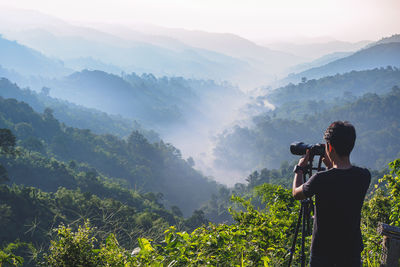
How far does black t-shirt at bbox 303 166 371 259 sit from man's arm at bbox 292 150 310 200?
0.05 metres

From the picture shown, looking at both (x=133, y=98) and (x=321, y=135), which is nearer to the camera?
(x=321, y=135)

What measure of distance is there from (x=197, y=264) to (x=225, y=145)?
110076mm

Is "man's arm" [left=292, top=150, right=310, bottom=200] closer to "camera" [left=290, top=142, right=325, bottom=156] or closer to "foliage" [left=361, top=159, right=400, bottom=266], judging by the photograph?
"camera" [left=290, top=142, right=325, bottom=156]

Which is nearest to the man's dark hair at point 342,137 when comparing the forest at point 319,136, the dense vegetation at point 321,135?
the forest at point 319,136

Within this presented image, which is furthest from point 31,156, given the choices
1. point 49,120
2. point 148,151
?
point 148,151

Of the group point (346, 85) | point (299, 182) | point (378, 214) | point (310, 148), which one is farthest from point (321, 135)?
point (299, 182)

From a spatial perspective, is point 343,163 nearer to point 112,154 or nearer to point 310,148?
point 310,148

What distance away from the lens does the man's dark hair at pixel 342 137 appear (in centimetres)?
223

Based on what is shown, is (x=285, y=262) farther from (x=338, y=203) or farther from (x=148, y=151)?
(x=148, y=151)

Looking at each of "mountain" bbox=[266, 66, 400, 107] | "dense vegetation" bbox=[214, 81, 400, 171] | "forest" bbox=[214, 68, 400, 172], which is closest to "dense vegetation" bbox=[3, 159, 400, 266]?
"forest" bbox=[214, 68, 400, 172]

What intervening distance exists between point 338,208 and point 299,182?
0.32m

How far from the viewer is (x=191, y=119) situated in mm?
164750

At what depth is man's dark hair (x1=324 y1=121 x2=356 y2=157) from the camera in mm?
2229

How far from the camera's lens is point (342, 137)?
2234mm
